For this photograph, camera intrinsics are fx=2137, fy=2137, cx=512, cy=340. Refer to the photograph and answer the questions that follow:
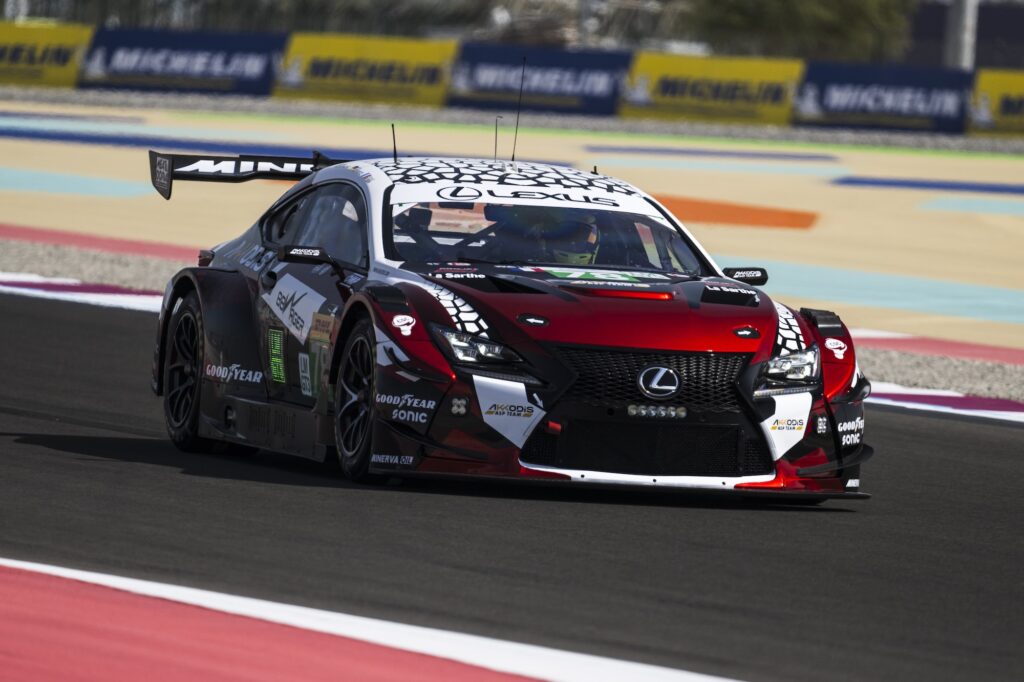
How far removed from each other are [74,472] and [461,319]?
170 centimetres

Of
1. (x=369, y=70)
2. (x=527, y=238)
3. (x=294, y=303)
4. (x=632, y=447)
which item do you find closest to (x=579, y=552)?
(x=632, y=447)

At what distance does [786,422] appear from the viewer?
820 centimetres

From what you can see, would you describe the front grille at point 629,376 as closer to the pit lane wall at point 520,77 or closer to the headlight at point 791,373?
the headlight at point 791,373

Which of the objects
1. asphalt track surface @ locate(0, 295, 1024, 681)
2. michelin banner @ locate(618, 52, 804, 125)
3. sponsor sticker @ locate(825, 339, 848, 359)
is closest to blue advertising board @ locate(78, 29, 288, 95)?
michelin banner @ locate(618, 52, 804, 125)

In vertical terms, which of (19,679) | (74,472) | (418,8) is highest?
(19,679)

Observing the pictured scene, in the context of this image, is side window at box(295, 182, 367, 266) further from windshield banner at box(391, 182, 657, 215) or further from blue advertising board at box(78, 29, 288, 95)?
blue advertising board at box(78, 29, 288, 95)

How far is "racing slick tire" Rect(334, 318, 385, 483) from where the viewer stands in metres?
8.19

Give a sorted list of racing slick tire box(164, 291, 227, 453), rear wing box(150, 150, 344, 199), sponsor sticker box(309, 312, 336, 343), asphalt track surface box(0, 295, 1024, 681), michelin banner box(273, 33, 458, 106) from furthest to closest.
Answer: michelin banner box(273, 33, 458, 106)
rear wing box(150, 150, 344, 199)
racing slick tire box(164, 291, 227, 453)
sponsor sticker box(309, 312, 336, 343)
asphalt track surface box(0, 295, 1024, 681)

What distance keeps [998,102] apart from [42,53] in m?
19.6

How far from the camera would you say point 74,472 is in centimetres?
846

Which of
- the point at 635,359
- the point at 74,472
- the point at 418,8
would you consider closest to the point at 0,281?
the point at 74,472

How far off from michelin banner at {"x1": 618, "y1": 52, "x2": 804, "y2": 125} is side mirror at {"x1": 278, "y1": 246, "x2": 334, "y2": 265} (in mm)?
32302

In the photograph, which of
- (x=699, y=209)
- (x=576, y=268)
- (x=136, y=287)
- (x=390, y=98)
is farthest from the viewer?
(x=390, y=98)

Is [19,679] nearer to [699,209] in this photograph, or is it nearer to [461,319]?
[461,319]
